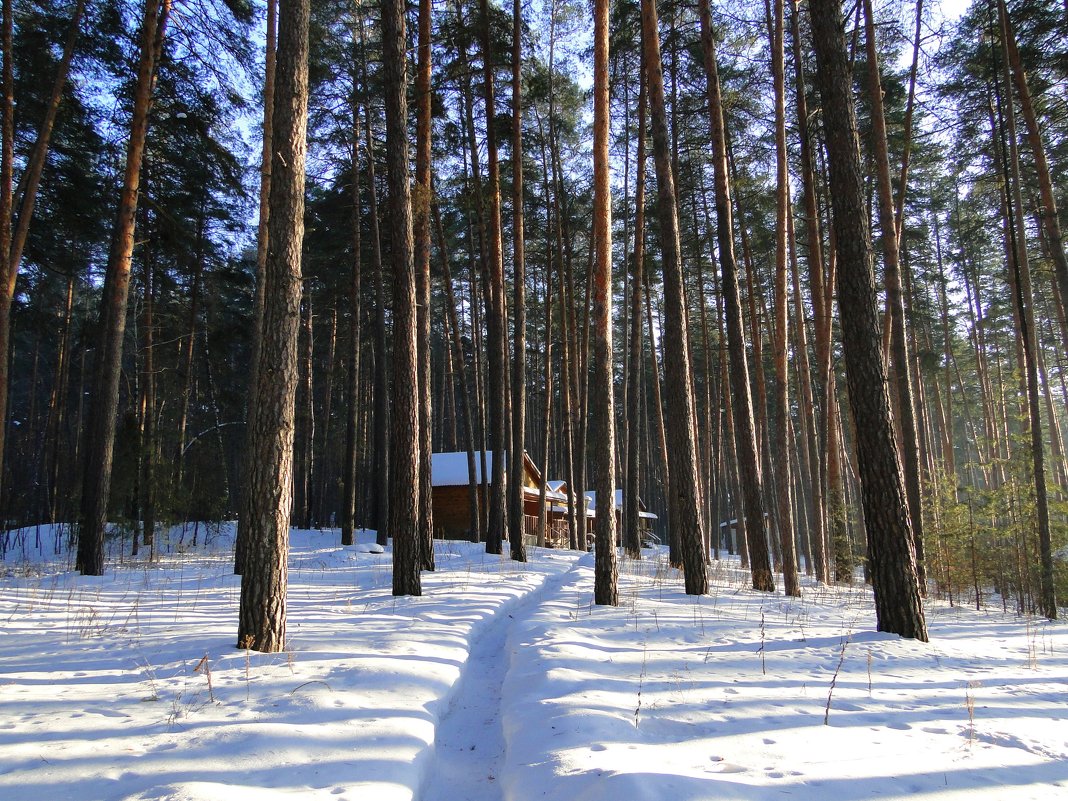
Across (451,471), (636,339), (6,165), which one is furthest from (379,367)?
(451,471)

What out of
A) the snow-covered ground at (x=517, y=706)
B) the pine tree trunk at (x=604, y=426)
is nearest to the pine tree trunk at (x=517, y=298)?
the pine tree trunk at (x=604, y=426)

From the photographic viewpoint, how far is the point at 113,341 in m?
10.0

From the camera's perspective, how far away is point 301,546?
1786cm

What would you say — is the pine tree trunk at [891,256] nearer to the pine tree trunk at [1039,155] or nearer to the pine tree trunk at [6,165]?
the pine tree trunk at [1039,155]

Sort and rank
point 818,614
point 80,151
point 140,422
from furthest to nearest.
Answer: point 140,422, point 80,151, point 818,614

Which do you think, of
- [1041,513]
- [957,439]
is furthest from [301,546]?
[957,439]

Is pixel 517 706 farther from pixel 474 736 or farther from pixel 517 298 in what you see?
pixel 517 298

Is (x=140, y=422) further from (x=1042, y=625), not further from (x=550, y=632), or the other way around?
(x=1042, y=625)

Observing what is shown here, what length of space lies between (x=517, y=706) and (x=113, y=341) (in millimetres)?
9921

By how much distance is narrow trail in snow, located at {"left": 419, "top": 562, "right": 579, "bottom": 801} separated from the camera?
3.26 metres

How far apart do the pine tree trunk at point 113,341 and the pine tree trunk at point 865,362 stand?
1061 centimetres

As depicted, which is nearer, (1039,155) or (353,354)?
(1039,155)

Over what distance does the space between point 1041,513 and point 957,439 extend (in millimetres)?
44540

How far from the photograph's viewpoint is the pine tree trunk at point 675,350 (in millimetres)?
8492
